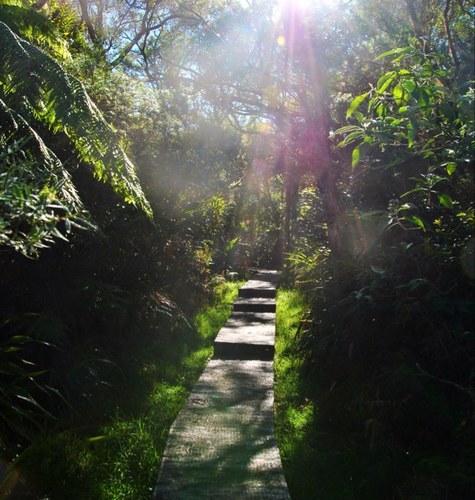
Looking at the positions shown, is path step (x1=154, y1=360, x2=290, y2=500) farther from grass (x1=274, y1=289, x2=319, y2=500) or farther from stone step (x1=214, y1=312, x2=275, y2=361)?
stone step (x1=214, y1=312, x2=275, y2=361)

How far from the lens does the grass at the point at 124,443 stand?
141 inches

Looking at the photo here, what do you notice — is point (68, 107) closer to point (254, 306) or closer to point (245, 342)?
point (245, 342)

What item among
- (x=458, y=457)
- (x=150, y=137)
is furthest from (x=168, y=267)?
(x=458, y=457)

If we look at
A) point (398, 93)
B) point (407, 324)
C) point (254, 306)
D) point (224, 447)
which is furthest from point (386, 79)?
point (254, 306)

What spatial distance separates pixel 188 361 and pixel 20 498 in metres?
3.53

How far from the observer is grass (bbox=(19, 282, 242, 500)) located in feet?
11.7

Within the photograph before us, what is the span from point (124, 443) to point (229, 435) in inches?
A: 31.5

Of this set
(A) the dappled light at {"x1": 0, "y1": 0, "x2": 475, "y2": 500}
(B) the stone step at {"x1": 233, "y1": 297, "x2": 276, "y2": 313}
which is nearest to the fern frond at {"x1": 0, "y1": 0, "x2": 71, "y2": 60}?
(A) the dappled light at {"x1": 0, "y1": 0, "x2": 475, "y2": 500}

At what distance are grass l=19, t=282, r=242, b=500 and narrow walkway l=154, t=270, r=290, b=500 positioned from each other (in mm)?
223

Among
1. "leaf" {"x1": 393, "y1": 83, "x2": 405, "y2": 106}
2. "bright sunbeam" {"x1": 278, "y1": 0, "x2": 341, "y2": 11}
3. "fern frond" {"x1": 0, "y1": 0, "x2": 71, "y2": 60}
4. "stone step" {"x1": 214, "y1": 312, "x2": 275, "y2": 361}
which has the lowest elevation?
"stone step" {"x1": 214, "y1": 312, "x2": 275, "y2": 361}

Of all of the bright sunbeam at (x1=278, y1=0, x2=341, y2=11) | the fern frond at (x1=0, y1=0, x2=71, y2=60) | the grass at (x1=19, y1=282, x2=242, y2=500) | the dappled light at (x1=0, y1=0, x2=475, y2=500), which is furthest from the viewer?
the bright sunbeam at (x1=278, y1=0, x2=341, y2=11)

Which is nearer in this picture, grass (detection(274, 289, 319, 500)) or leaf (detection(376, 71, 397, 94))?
leaf (detection(376, 71, 397, 94))

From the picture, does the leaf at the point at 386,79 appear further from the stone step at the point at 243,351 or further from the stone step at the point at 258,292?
the stone step at the point at 258,292

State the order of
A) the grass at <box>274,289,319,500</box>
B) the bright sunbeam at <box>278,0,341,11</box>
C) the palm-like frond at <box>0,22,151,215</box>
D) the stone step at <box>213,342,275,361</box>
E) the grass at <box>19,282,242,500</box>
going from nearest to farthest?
the grass at <box>19,282,242,500</box>
the grass at <box>274,289,319,500</box>
the palm-like frond at <box>0,22,151,215</box>
the stone step at <box>213,342,275,361</box>
the bright sunbeam at <box>278,0,341,11</box>
